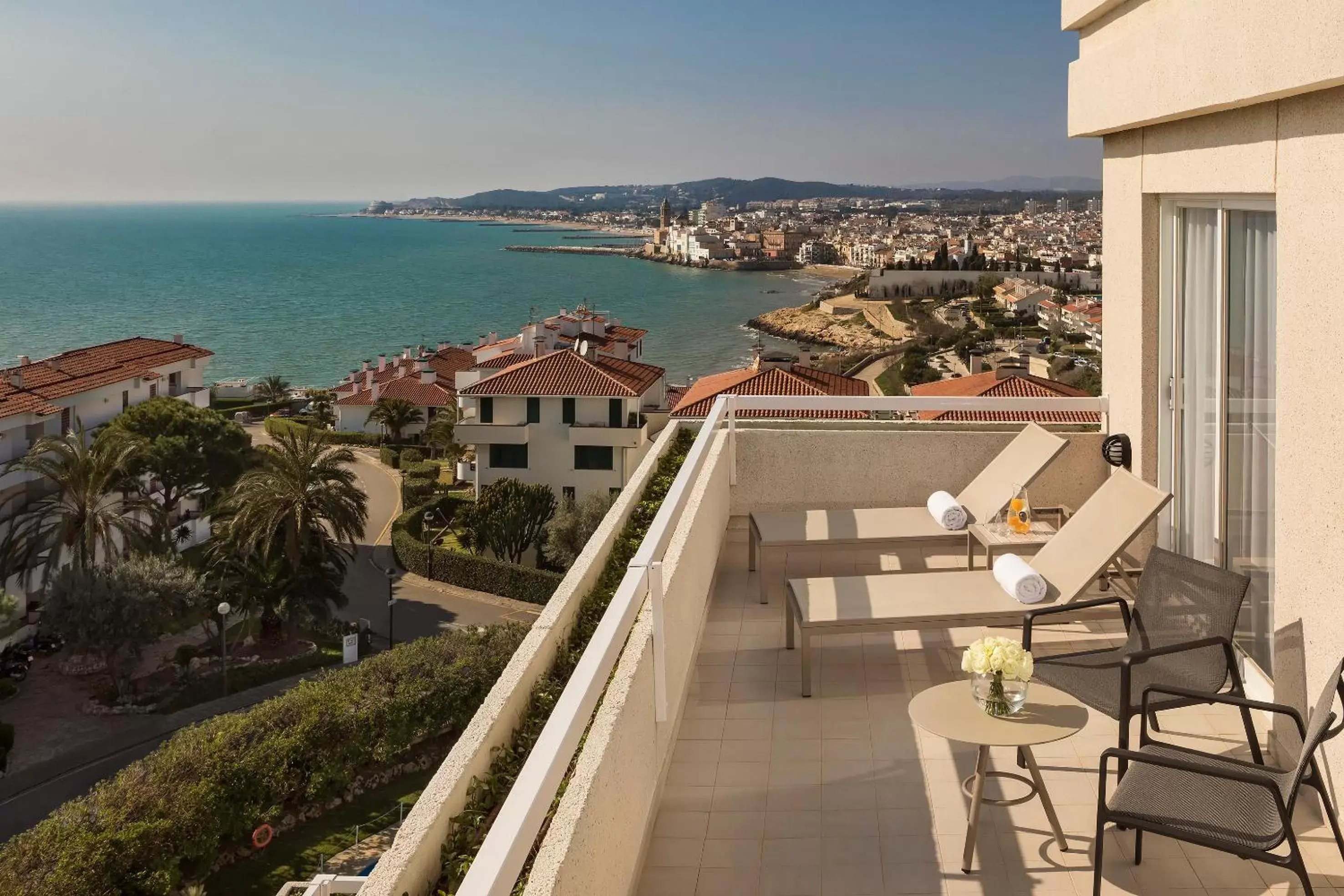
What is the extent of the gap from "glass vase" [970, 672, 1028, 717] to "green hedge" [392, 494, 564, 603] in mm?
25764

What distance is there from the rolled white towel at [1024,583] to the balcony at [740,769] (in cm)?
46

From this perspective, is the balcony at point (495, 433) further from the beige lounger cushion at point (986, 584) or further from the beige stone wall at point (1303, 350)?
the beige stone wall at point (1303, 350)

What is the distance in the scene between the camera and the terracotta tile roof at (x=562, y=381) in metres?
36.8

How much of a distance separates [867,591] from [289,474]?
24830mm

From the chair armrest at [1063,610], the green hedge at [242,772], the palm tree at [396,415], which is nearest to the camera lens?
the chair armrest at [1063,610]

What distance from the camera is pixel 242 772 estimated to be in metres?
18.3

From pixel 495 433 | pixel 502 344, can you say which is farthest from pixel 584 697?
pixel 502 344

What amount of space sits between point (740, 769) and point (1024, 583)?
1549 millimetres

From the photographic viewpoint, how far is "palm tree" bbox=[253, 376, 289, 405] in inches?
2608

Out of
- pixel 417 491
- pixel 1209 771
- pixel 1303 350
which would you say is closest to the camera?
pixel 1209 771

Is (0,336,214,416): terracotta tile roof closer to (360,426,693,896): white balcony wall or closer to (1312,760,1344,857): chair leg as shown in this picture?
(360,426,693,896): white balcony wall

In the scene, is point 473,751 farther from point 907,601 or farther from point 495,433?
point 495,433

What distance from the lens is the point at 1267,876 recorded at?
326cm

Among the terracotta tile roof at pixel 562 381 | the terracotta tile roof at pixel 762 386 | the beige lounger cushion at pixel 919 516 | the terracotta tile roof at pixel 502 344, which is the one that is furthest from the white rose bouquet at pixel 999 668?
the terracotta tile roof at pixel 502 344
